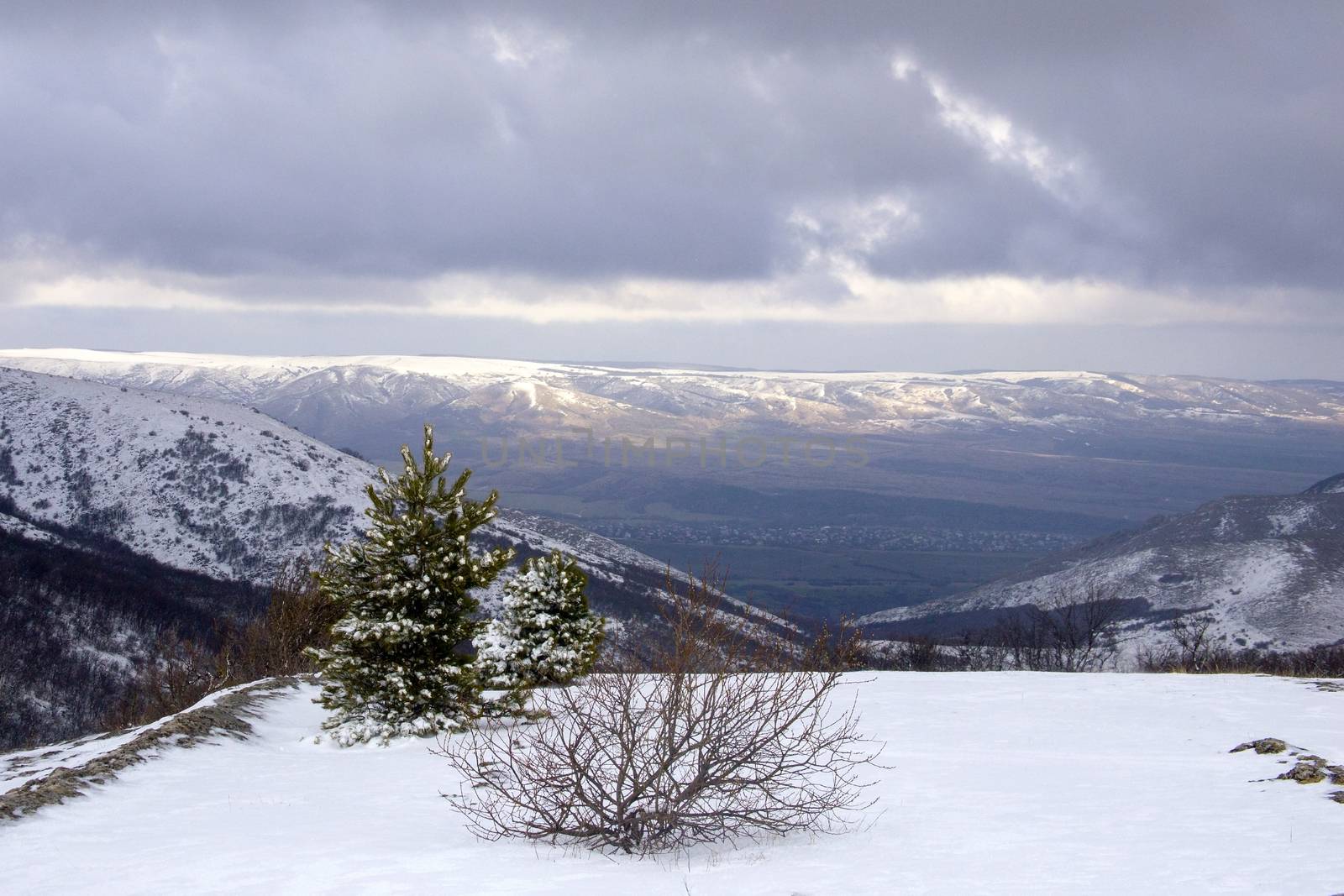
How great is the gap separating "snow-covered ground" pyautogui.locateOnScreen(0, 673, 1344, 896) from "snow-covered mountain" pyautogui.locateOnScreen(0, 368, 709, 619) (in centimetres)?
11626

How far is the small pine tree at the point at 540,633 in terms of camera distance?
2523 centimetres

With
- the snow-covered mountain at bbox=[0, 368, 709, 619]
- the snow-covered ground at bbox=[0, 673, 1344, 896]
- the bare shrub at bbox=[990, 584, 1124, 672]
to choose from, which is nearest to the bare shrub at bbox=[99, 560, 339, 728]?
the snow-covered ground at bbox=[0, 673, 1344, 896]

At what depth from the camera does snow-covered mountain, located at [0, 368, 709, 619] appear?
137 meters

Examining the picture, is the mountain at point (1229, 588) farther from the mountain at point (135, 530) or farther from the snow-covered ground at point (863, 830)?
the snow-covered ground at point (863, 830)

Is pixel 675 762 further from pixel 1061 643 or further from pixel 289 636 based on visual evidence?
pixel 1061 643

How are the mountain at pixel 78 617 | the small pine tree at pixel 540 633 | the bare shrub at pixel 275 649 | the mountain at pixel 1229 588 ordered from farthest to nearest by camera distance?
the mountain at pixel 1229 588, the mountain at pixel 78 617, the bare shrub at pixel 275 649, the small pine tree at pixel 540 633

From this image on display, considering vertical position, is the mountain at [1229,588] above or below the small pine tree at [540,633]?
below

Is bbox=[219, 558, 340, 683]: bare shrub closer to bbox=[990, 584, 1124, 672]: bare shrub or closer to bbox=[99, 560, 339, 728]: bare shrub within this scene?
bbox=[99, 560, 339, 728]: bare shrub

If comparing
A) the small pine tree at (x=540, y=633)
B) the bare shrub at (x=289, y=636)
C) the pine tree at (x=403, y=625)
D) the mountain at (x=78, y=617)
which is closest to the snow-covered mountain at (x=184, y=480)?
the mountain at (x=78, y=617)

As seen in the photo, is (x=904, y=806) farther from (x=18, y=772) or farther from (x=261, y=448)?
(x=261, y=448)

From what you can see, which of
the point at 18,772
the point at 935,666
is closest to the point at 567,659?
the point at 18,772

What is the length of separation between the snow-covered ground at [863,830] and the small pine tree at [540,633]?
5.76 meters

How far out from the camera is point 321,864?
10273 mm

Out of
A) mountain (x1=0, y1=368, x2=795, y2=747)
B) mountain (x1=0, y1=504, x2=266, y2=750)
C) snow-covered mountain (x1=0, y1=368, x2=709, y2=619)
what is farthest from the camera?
snow-covered mountain (x1=0, y1=368, x2=709, y2=619)
